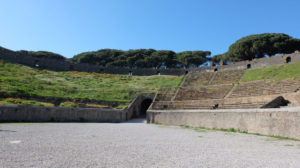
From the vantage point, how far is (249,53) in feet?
179

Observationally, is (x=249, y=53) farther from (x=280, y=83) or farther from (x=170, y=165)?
(x=170, y=165)

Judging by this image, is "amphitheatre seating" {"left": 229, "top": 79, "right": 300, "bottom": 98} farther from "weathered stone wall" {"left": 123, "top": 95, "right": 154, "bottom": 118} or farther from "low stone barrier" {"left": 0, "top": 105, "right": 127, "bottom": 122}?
"low stone barrier" {"left": 0, "top": 105, "right": 127, "bottom": 122}

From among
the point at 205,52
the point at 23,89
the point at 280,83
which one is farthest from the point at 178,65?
the point at 23,89

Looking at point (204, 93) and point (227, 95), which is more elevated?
point (204, 93)

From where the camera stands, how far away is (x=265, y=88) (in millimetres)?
21344

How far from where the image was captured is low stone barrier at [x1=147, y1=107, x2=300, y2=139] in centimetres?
1036

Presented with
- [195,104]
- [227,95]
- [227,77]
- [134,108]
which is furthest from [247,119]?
[227,77]

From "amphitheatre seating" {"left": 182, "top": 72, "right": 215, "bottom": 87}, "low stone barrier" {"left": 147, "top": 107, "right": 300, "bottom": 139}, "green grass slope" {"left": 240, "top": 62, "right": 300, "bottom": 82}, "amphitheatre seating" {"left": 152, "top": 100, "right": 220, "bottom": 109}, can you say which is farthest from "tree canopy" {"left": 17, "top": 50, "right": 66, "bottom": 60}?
"green grass slope" {"left": 240, "top": 62, "right": 300, "bottom": 82}

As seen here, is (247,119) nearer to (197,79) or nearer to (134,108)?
(134,108)

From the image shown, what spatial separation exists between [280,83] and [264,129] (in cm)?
1176

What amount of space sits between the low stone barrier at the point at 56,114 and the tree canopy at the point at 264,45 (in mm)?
44663

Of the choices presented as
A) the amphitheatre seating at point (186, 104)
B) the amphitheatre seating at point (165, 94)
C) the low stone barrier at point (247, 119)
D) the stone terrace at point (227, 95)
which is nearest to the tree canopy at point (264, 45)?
the stone terrace at point (227, 95)

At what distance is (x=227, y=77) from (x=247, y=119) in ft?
68.7

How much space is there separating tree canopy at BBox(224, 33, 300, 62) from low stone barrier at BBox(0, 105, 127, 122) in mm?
44663
